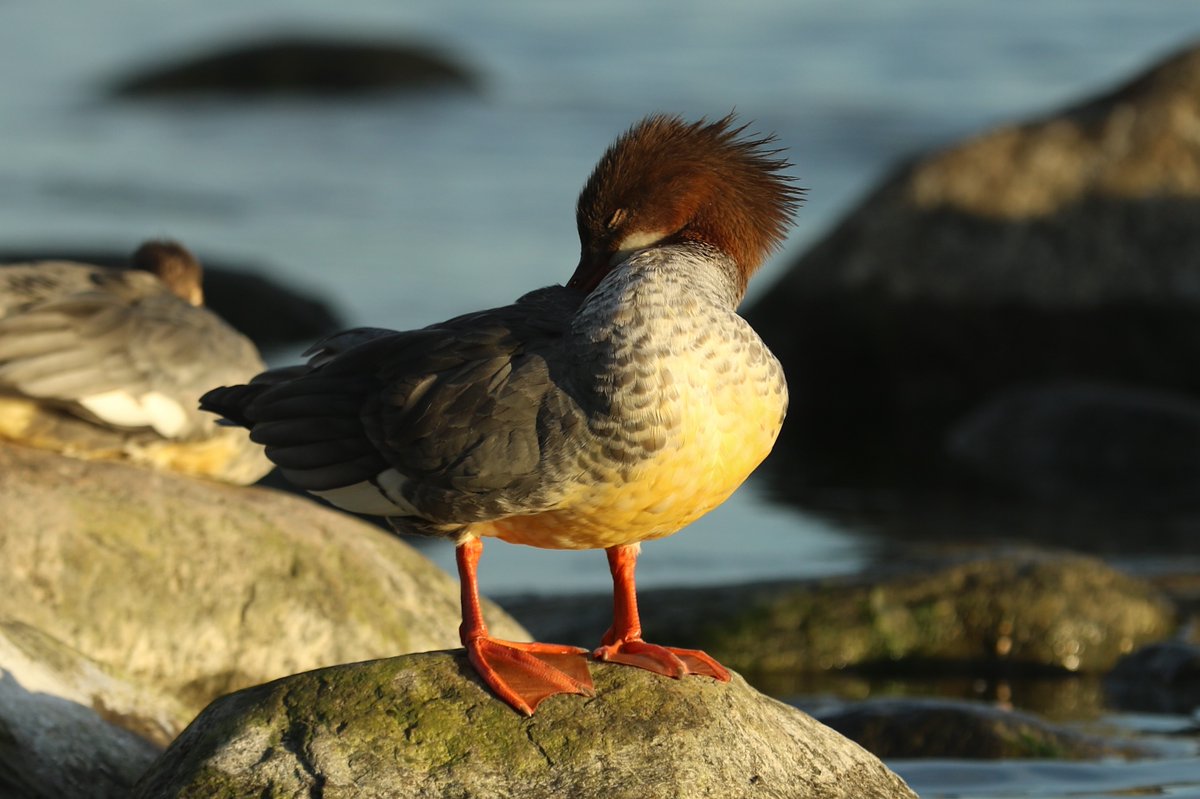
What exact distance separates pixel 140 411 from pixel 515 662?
8.54 feet

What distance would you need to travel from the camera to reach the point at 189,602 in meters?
6.81

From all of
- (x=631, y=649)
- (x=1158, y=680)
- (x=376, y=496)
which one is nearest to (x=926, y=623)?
(x=1158, y=680)

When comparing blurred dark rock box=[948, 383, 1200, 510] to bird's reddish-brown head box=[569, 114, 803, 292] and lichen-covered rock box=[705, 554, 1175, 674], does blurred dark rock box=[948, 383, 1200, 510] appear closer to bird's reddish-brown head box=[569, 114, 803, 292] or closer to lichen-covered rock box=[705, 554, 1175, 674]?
lichen-covered rock box=[705, 554, 1175, 674]

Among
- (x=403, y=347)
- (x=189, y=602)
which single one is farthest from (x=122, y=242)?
(x=403, y=347)

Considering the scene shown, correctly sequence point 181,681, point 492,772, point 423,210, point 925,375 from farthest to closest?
point 423,210, point 925,375, point 181,681, point 492,772

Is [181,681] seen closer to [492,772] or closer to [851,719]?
[492,772]

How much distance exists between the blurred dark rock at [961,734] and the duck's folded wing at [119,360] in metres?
2.84

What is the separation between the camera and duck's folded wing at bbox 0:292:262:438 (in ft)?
23.9

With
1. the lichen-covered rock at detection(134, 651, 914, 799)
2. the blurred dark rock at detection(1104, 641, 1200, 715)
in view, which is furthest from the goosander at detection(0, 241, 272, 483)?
the blurred dark rock at detection(1104, 641, 1200, 715)

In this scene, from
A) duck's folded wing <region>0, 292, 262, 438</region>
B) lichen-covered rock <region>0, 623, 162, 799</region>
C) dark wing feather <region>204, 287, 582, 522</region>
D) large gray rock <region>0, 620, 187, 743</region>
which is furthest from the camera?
duck's folded wing <region>0, 292, 262, 438</region>

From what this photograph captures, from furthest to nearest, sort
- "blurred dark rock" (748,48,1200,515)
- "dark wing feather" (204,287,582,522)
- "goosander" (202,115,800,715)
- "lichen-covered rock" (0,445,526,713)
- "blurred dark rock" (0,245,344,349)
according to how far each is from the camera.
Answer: "blurred dark rock" (0,245,344,349)
"blurred dark rock" (748,48,1200,515)
"lichen-covered rock" (0,445,526,713)
"dark wing feather" (204,287,582,522)
"goosander" (202,115,800,715)

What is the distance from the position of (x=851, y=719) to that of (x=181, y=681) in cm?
265

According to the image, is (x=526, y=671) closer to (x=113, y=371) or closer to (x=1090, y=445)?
(x=113, y=371)

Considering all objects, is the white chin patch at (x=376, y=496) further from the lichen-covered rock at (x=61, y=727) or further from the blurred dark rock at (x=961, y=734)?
the blurred dark rock at (x=961, y=734)
